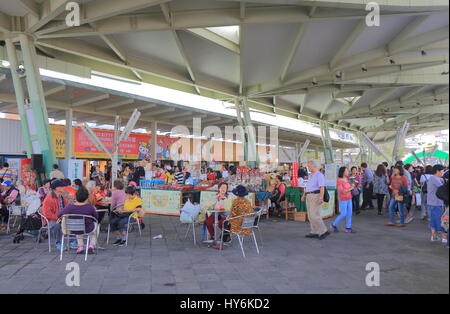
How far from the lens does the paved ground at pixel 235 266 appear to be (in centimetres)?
410

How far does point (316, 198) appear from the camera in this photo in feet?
23.8

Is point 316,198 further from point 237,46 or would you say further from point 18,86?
point 18,86

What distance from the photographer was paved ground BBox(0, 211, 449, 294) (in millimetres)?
4098

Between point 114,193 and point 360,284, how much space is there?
5.01 metres

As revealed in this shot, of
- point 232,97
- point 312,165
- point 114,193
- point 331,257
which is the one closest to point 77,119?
point 232,97

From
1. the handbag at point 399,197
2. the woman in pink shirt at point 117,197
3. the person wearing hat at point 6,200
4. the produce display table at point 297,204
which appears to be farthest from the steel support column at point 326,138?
the person wearing hat at point 6,200

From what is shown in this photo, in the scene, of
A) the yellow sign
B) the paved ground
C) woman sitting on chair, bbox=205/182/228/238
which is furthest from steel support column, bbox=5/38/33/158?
the yellow sign

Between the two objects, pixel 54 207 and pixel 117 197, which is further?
pixel 117 197

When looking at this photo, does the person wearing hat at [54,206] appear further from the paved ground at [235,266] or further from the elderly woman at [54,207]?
the paved ground at [235,266]

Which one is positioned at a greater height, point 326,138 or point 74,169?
point 326,138

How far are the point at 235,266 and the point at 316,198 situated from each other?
2846mm

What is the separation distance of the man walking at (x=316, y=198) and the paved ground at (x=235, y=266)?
0.27m

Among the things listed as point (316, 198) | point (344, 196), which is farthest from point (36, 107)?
point (344, 196)

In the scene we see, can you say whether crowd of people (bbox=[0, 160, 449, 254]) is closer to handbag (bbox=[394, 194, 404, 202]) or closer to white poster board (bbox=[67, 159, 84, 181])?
handbag (bbox=[394, 194, 404, 202])
